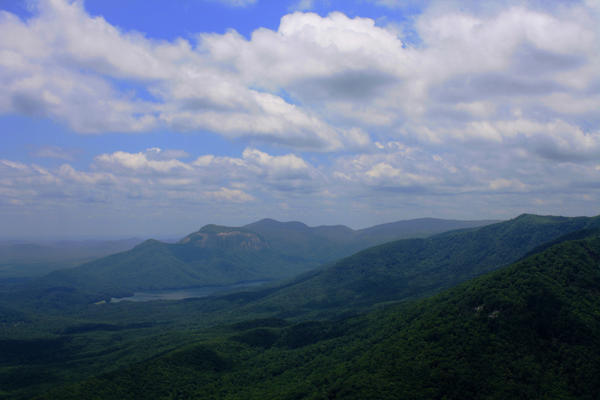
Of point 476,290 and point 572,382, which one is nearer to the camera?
point 572,382

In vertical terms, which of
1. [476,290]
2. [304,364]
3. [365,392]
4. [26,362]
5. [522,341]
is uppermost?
Result: [476,290]

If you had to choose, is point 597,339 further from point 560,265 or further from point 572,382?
point 560,265

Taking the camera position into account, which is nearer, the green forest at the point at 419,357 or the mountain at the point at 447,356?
the mountain at the point at 447,356

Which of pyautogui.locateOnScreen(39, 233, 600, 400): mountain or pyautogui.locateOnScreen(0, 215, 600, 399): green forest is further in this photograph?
pyautogui.locateOnScreen(0, 215, 600, 399): green forest

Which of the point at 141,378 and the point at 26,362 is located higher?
the point at 141,378

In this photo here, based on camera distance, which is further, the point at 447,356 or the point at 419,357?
the point at 419,357

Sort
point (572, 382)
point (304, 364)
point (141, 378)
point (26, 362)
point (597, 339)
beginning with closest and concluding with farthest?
point (572, 382) → point (597, 339) → point (141, 378) → point (304, 364) → point (26, 362)

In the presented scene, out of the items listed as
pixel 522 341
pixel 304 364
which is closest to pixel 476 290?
pixel 522 341

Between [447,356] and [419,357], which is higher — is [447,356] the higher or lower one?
the higher one
